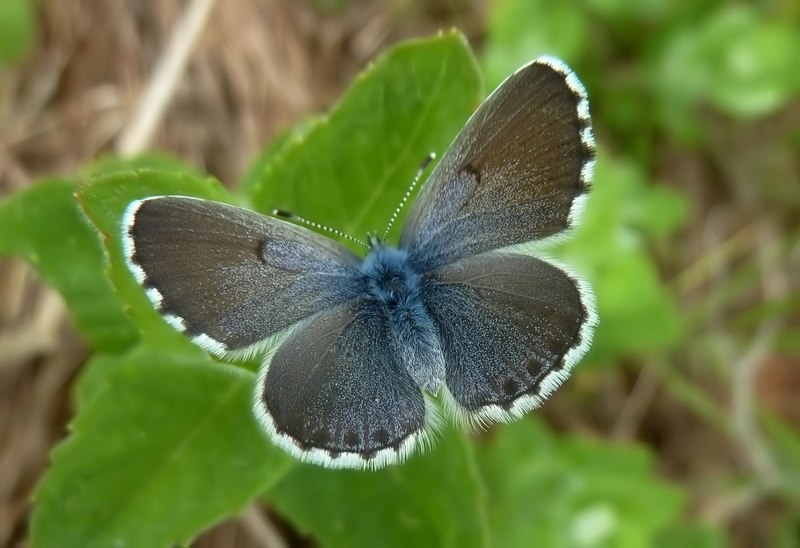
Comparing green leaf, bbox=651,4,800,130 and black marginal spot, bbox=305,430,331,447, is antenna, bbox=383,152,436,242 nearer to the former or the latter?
black marginal spot, bbox=305,430,331,447

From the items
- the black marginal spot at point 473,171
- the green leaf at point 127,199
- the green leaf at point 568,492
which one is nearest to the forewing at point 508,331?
the black marginal spot at point 473,171

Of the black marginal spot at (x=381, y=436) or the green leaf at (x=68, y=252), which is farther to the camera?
the green leaf at (x=68, y=252)

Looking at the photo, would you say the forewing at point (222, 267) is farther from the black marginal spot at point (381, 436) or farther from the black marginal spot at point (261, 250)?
the black marginal spot at point (381, 436)

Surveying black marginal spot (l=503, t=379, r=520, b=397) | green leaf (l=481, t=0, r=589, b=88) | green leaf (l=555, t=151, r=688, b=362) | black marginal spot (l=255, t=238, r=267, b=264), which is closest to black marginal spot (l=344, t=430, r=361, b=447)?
black marginal spot (l=503, t=379, r=520, b=397)

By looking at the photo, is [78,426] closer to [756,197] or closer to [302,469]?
[302,469]

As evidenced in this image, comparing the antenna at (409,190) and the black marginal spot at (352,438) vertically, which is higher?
the antenna at (409,190)
